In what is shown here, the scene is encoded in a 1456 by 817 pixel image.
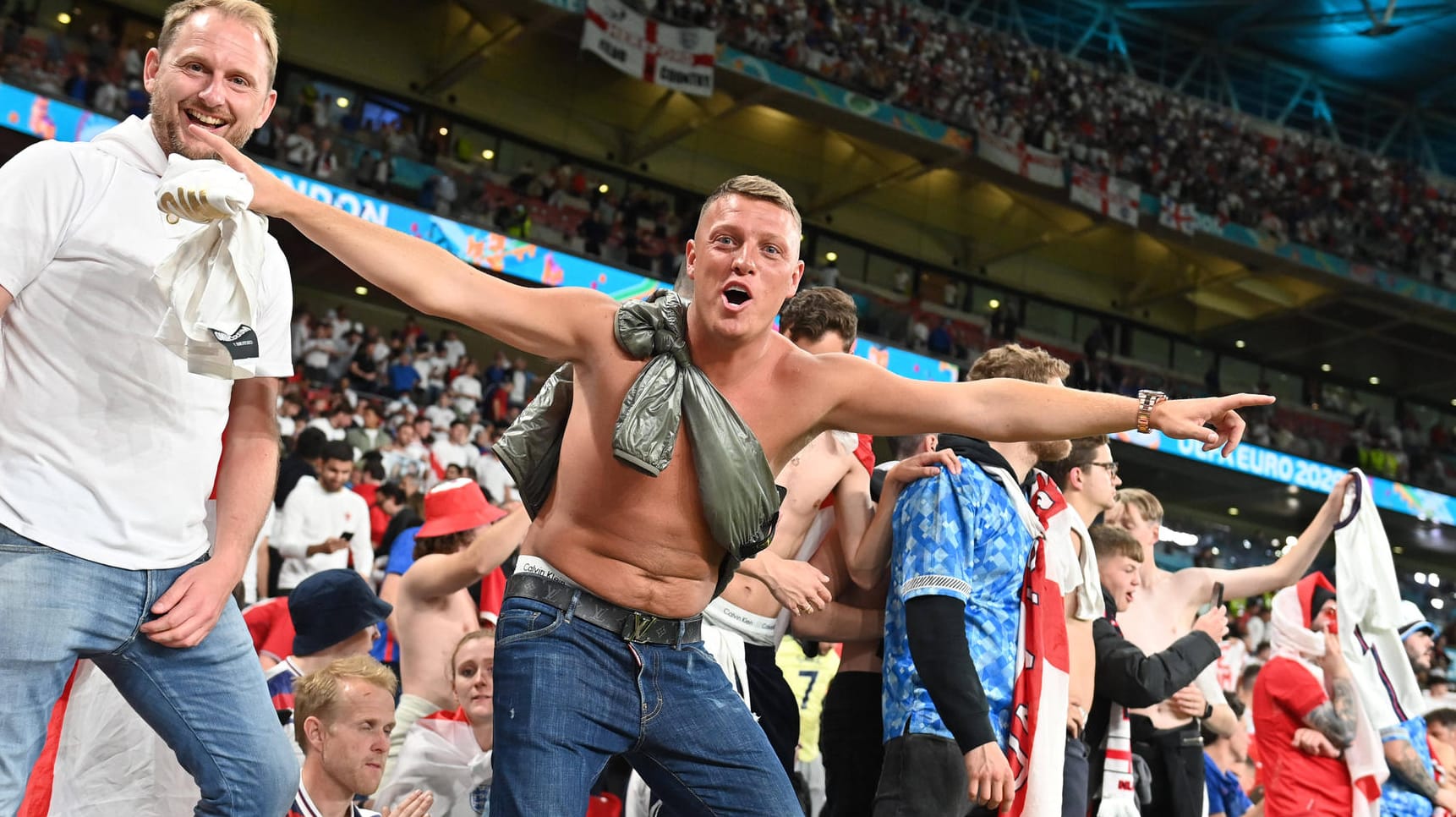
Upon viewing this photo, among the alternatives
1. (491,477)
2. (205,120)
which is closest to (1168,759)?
(205,120)

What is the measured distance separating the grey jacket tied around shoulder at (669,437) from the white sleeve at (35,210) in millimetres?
864

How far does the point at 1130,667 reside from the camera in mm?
4227

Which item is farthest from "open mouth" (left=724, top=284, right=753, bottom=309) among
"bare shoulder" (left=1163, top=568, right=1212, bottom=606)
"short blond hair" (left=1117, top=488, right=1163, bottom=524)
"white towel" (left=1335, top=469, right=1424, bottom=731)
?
"white towel" (left=1335, top=469, right=1424, bottom=731)

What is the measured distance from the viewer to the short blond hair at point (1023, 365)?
143 inches

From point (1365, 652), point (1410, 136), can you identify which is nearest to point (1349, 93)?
point (1410, 136)

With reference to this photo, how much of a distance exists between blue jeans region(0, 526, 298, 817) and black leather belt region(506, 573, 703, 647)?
→ 0.53 meters

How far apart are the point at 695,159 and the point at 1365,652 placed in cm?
2017

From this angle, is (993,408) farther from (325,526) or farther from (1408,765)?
(325,526)

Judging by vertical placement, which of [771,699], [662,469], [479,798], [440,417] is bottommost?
[479,798]

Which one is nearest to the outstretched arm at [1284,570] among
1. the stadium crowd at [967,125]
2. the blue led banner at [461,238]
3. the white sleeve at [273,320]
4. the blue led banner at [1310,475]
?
the white sleeve at [273,320]

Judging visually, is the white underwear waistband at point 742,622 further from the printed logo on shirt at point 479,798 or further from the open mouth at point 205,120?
the open mouth at point 205,120

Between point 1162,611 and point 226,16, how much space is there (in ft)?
14.1

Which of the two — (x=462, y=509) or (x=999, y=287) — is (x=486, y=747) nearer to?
(x=462, y=509)

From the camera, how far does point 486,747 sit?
4164mm
